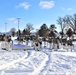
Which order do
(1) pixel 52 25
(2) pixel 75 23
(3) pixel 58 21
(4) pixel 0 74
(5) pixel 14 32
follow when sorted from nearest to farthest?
A: 1. (4) pixel 0 74
2. (2) pixel 75 23
3. (3) pixel 58 21
4. (1) pixel 52 25
5. (5) pixel 14 32

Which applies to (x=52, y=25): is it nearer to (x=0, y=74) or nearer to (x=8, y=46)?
(x=8, y=46)

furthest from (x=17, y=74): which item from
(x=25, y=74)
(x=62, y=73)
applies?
(x=62, y=73)

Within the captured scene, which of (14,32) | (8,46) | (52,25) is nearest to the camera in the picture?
(8,46)

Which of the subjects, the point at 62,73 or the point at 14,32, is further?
the point at 14,32

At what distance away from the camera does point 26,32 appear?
293 feet

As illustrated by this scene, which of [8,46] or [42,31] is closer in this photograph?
[8,46]

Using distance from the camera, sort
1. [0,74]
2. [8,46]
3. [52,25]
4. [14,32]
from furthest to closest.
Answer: [14,32] → [52,25] → [8,46] → [0,74]

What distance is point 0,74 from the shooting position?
9.30 metres

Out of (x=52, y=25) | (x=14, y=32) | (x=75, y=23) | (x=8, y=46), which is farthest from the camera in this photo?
(x=14, y=32)

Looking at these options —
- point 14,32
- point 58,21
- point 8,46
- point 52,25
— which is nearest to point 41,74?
point 8,46

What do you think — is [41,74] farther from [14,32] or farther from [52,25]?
[14,32]

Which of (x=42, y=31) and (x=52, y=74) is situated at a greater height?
(x=42, y=31)

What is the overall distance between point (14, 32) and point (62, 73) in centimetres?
9425

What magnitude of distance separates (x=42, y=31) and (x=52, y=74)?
242 ft
